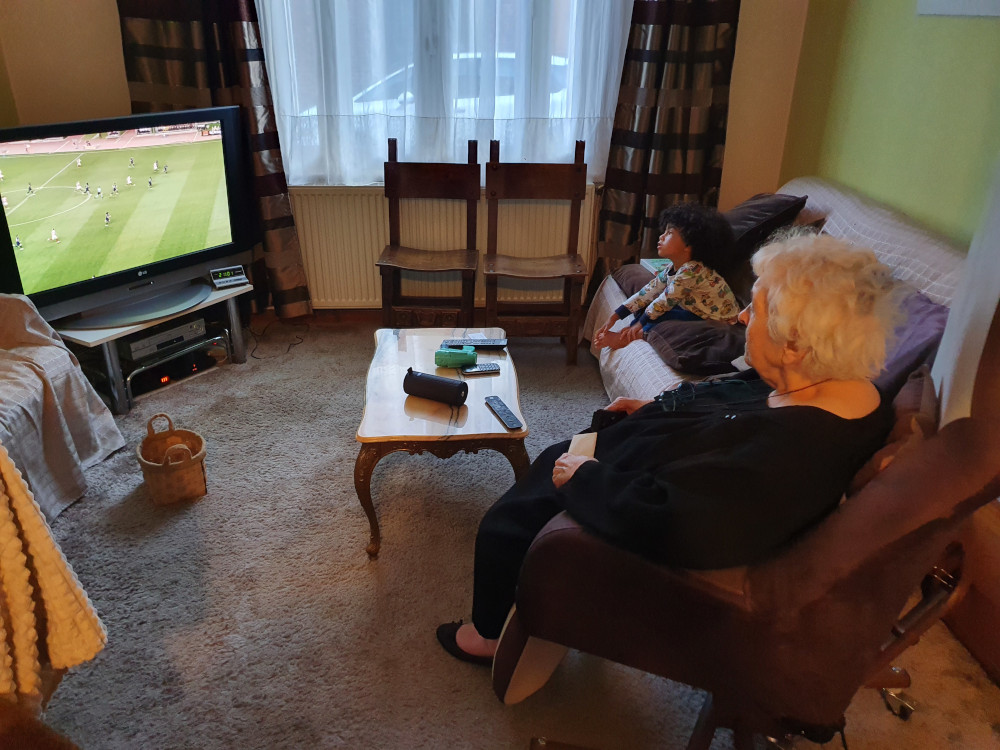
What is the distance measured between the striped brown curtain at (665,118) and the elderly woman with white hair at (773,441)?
2033 mm

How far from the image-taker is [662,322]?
270cm

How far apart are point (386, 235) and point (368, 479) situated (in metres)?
1.83

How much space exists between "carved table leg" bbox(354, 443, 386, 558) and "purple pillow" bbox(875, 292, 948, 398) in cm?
127

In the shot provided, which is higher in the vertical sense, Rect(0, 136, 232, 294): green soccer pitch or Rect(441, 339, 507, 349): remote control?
Rect(0, 136, 232, 294): green soccer pitch

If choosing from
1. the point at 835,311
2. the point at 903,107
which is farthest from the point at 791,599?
the point at 903,107

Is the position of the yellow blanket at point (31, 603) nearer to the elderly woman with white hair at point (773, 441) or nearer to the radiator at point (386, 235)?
the elderly woman with white hair at point (773, 441)

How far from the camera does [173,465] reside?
7.57ft

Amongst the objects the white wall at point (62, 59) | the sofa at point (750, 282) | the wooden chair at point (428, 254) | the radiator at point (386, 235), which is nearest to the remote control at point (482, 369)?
the sofa at point (750, 282)

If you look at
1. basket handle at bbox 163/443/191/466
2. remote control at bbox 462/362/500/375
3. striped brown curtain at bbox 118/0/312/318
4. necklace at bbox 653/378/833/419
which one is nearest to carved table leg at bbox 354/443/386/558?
remote control at bbox 462/362/500/375

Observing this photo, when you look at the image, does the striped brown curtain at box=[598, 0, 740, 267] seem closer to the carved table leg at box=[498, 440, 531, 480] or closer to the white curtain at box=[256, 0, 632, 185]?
the white curtain at box=[256, 0, 632, 185]

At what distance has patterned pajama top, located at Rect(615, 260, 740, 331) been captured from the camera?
268cm

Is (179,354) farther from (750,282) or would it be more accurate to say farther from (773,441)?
(773,441)

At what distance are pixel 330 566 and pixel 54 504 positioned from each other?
0.95m

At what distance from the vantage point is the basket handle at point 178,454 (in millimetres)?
2335
